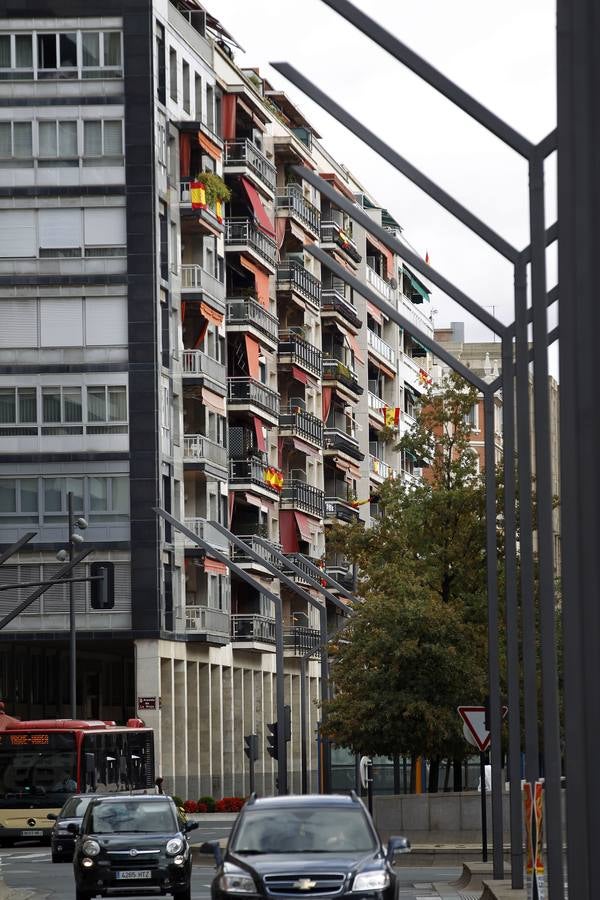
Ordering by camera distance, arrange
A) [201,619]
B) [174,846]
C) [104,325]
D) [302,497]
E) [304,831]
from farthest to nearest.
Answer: [302,497]
[201,619]
[104,325]
[174,846]
[304,831]

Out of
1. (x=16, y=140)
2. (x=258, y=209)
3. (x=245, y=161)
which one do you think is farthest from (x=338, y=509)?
(x=16, y=140)

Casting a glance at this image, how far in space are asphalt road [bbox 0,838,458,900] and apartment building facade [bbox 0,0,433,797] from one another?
2586 centimetres

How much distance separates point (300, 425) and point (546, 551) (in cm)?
7789

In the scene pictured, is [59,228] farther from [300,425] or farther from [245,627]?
[300,425]

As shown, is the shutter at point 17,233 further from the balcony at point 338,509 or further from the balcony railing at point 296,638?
the balcony at point 338,509

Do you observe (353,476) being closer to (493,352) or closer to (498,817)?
(493,352)

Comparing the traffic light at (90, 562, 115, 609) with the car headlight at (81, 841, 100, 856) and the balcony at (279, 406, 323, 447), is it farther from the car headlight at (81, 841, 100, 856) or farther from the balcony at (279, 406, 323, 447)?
the balcony at (279, 406, 323, 447)

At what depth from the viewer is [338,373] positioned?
106 m

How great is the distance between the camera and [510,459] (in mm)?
25547

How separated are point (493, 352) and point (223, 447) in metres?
87.9

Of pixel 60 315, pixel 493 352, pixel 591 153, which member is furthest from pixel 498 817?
pixel 493 352

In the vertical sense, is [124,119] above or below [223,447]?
above

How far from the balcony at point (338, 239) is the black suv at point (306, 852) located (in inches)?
3357

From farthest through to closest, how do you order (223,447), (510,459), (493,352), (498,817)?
(493,352) < (223,447) < (498,817) < (510,459)
